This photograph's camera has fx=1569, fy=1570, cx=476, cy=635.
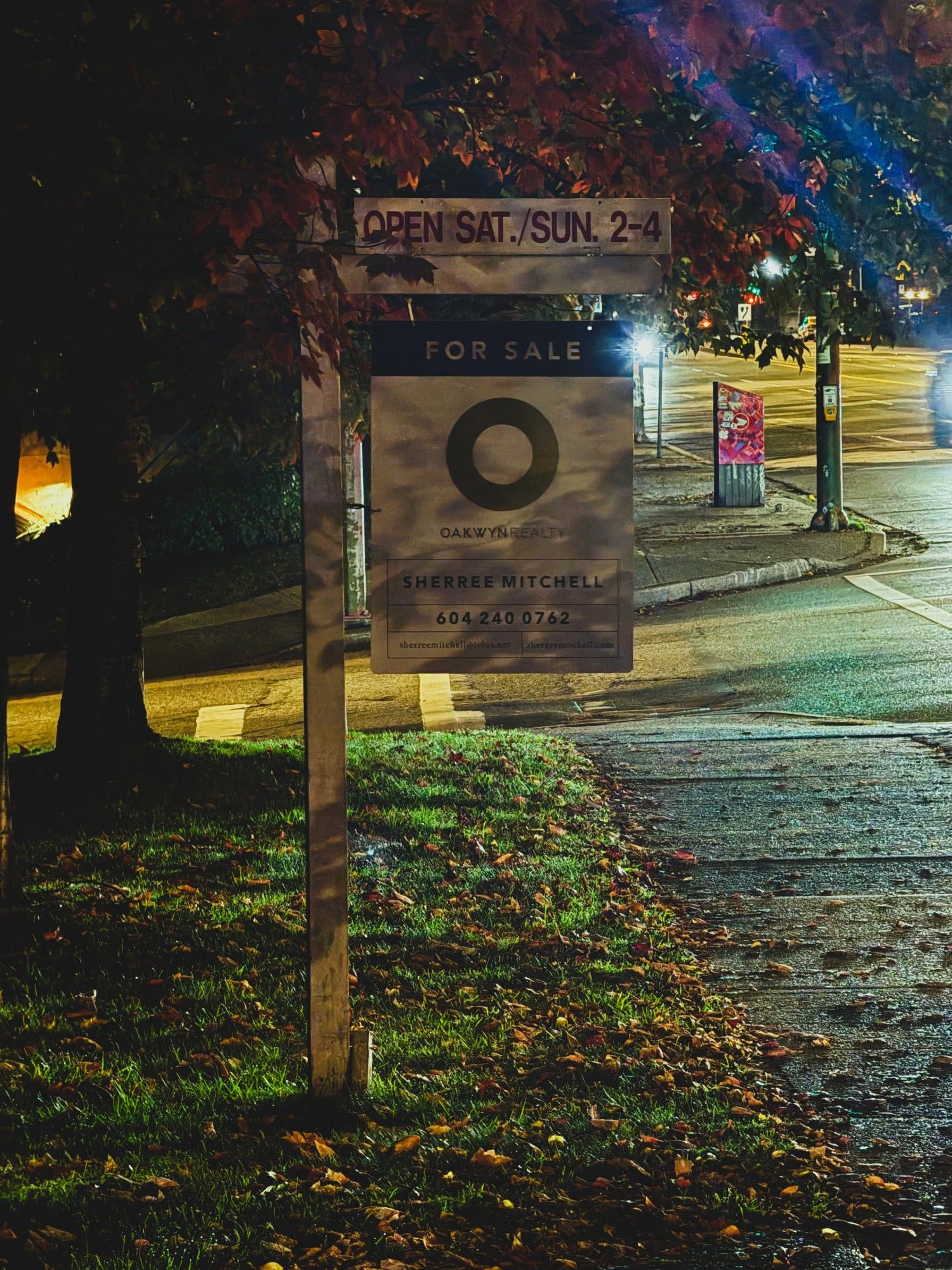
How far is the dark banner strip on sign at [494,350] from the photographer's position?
465cm

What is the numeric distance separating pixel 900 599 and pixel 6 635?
37.7 feet

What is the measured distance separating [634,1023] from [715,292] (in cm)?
539

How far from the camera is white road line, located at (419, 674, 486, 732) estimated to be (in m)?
11.6

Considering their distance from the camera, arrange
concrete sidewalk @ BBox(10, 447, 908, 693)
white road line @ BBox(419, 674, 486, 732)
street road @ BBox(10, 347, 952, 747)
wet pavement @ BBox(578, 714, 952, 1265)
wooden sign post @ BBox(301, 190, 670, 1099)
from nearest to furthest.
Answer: wooden sign post @ BBox(301, 190, 670, 1099), wet pavement @ BBox(578, 714, 952, 1265), white road line @ BBox(419, 674, 486, 732), street road @ BBox(10, 347, 952, 747), concrete sidewalk @ BBox(10, 447, 908, 693)

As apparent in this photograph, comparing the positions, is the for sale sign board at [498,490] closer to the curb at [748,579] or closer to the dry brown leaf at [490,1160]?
the dry brown leaf at [490,1160]

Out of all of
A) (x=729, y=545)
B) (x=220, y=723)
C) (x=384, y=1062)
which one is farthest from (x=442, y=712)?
(x=729, y=545)

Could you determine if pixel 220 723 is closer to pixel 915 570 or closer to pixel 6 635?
pixel 6 635

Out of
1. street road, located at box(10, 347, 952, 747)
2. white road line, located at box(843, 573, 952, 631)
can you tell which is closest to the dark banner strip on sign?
street road, located at box(10, 347, 952, 747)

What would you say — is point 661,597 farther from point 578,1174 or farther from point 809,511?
point 578,1174

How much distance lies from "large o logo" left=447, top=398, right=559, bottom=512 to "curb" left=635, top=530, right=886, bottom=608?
39.9 feet

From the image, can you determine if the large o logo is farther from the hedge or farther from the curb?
the hedge

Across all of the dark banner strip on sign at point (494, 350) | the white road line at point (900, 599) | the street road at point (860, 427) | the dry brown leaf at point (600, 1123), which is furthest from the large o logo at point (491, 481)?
the street road at point (860, 427)

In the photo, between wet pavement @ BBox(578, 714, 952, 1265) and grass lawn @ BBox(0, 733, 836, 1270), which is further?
wet pavement @ BBox(578, 714, 952, 1265)

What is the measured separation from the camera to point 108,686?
888 cm
